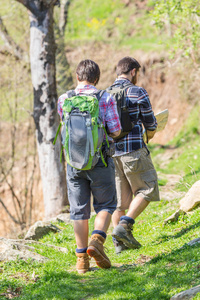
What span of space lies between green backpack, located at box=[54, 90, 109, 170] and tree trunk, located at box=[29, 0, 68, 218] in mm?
4329

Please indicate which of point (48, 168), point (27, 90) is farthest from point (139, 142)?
point (27, 90)

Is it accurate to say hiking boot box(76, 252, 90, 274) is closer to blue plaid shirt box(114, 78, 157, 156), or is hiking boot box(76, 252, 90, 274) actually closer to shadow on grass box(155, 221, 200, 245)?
shadow on grass box(155, 221, 200, 245)

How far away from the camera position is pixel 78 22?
77.9 ft

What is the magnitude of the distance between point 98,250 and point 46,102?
15.7 ft

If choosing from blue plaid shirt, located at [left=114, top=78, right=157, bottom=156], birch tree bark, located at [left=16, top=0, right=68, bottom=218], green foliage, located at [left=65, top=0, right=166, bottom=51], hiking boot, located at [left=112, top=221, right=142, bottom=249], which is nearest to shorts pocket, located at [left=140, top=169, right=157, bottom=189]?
blue plaid shirt, located at [left=114, top=78, right=157, bottom=156]

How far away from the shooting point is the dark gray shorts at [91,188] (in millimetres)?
4262

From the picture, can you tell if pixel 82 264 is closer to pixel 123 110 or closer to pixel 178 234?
pixel 178 234

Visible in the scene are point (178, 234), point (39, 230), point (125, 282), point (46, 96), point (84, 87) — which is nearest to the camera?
point (125, 282)

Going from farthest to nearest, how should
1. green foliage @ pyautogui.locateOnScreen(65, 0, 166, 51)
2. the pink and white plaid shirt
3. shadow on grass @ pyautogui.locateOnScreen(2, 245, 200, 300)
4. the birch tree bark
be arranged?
green foliage @ pyautogui.locateOnScreen(65, 0, 166, 51) < the birch tree bark < the pink and white plaid shirt < shadow on grass @ pyautogui.locateOnScreen(2, 245, 200, 300)

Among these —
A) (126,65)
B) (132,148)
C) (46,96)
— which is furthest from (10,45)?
(132,148)

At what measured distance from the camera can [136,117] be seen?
4.87 meters

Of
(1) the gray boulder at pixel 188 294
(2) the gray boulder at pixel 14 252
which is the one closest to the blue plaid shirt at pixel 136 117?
(2) the gray boulder at pixel 14 252

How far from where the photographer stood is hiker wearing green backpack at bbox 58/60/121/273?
4.06m

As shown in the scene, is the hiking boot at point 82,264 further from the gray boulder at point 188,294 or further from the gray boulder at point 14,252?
the gray boulder at point 188,294
